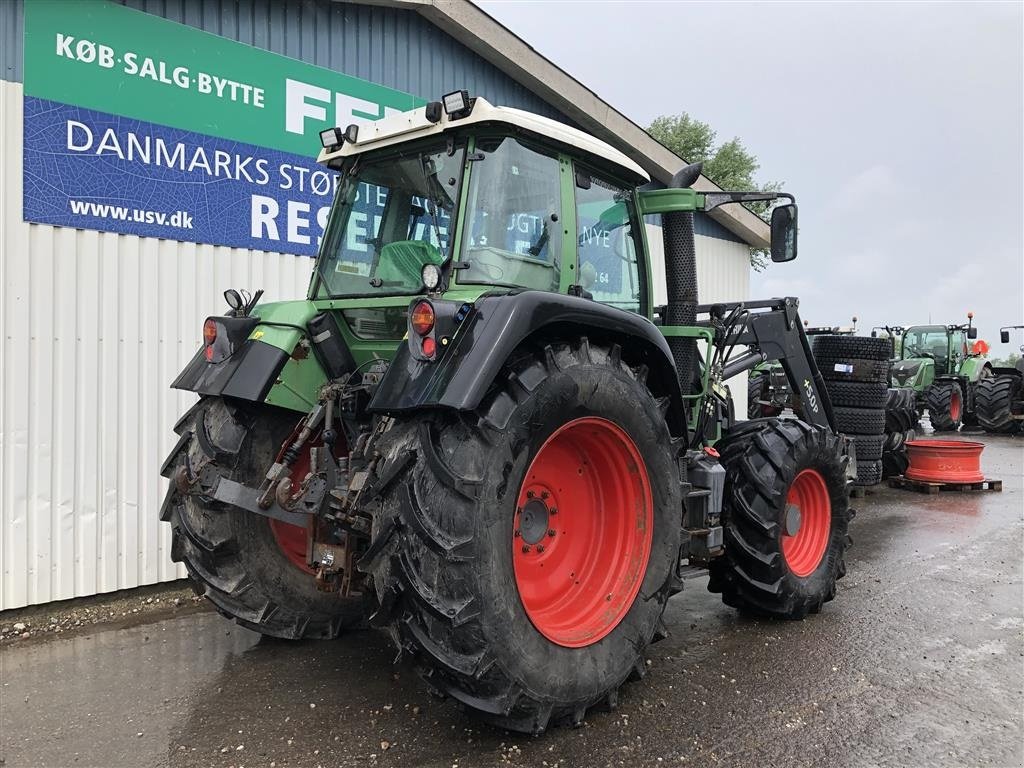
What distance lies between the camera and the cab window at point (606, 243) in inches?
153

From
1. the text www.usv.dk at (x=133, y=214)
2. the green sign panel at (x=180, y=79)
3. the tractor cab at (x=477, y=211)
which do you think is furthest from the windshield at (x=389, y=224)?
the green sign panel at (x=180, y=79)

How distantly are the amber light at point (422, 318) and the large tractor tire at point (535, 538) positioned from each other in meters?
0.33

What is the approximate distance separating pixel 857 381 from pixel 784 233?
2.96 meters

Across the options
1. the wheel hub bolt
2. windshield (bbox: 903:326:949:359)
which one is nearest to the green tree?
windshield (bbox: 903:326:949:359)

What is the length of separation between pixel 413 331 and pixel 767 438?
2.71 meters

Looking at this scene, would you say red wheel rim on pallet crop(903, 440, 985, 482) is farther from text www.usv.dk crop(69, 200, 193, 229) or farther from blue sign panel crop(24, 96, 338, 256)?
text www.usv.dk crop(69, 200, 193, 229)

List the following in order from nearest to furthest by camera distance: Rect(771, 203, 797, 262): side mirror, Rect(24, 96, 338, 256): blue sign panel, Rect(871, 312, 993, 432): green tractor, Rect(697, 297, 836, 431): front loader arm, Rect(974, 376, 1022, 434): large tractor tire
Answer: Rect(771, 203, 797, 262): side mirror → Rect(24, 96, 338, 256): blue sign panel → Rect(697, 297, 836, 431): front loader arm → Rect(974, 376, 1022, 434): large tractor tire → Rect(871, 312, 993, 432): green tractor

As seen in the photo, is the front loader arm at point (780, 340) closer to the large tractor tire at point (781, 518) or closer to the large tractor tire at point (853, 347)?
the large tractor tire at point (781, 518)

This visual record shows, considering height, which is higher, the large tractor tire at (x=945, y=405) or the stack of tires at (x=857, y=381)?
the stack of tires at (x=857, y=381)

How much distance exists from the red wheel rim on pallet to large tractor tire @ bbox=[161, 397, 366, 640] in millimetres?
8392

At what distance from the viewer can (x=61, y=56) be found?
4816 millimetres

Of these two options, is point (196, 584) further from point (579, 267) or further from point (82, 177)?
point (82, 177)

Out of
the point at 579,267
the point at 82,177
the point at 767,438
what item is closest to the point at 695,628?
the point at 767,438

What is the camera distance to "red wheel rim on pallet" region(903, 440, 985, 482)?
9531 mm
